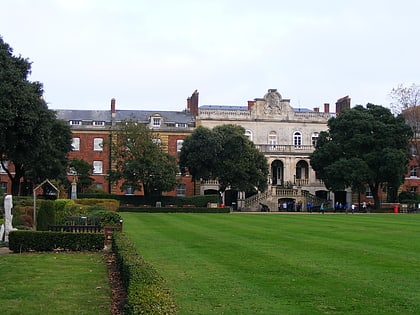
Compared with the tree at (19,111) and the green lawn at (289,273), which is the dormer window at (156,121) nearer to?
the tree at (19,111)

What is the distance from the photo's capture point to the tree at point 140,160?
61.2 metres

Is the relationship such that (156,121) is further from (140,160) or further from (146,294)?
(146,294)

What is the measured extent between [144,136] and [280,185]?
69.4 feet

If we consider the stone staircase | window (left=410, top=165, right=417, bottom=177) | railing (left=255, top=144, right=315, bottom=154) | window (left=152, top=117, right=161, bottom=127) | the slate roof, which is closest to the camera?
the stone staircase

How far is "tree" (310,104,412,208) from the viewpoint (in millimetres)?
63938

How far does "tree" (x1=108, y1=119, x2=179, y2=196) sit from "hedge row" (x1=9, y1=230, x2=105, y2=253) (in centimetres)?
3900

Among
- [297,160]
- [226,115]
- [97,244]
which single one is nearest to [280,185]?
[297,160]

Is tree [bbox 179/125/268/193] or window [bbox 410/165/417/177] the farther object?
window [bbox 410/165/417/177]

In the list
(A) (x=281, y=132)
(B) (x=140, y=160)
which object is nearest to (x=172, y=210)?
(B) (x=140, y=160)

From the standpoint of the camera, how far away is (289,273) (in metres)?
14.6

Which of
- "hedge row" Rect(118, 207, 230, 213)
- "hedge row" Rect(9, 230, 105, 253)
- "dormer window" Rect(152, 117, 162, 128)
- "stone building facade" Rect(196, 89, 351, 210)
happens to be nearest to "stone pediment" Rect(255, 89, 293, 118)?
"stone building facade" Rect(196, 89, 351, 210)

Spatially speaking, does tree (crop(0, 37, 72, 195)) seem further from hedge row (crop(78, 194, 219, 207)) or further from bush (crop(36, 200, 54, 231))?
hedge row (crop(78, 194, 219, 207))

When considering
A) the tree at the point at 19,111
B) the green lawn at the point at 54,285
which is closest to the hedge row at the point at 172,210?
the tree at the point at 19,111

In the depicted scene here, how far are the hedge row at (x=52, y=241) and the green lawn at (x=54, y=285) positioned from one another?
61.4 inches
